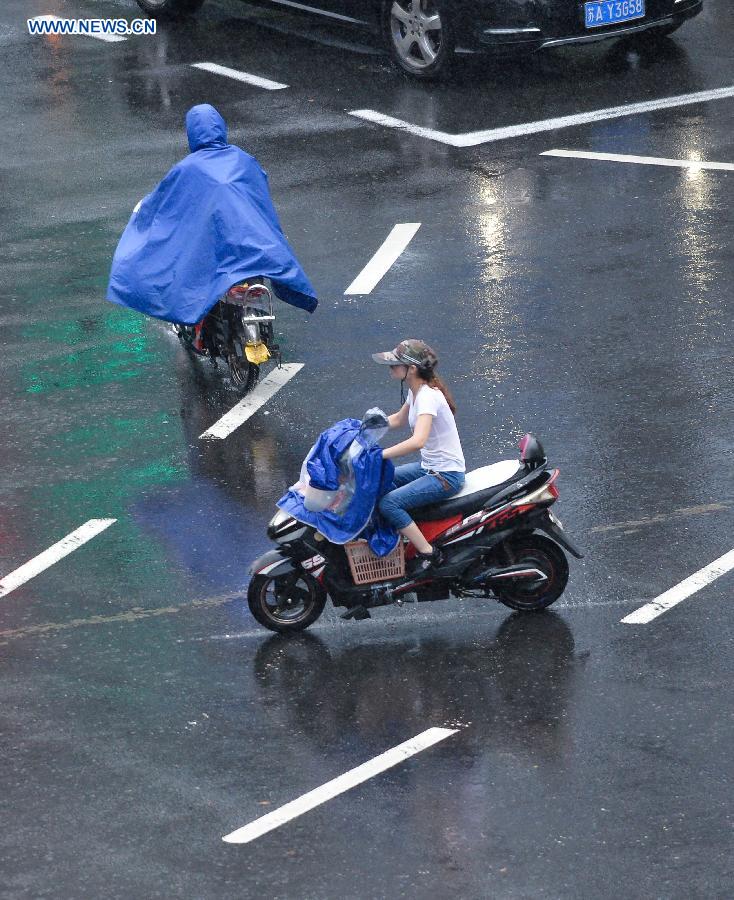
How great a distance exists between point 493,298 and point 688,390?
2144 millimetres

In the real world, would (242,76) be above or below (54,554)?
above

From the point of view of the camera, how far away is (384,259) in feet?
42.5

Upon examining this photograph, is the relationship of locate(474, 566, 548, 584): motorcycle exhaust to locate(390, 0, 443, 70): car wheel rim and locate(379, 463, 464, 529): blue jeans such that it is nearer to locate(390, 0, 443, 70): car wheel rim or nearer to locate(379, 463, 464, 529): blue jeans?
locate(379, 463, 464, 529): blue jeans

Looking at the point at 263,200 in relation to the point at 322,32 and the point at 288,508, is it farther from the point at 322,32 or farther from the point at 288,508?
the point at 322,32

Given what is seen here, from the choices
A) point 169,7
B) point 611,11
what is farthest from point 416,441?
point 169,7

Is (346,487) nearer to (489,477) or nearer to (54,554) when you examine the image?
(489,477)

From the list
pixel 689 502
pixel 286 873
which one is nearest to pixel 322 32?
pixel 689 502

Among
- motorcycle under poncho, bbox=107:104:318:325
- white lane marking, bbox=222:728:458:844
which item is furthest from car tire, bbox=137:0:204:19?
white lane marking, bbox=222:728:458:844

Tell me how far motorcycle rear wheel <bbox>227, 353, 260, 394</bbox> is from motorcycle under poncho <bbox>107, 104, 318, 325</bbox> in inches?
16.0

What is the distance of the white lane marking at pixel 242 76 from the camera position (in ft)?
58.4

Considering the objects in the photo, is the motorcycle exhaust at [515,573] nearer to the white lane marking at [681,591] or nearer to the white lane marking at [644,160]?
the white lane marking at [681,591]

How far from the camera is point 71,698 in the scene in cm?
757

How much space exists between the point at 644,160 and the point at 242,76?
552 cm

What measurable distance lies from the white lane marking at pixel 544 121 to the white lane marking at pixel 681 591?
7849 millimetres
